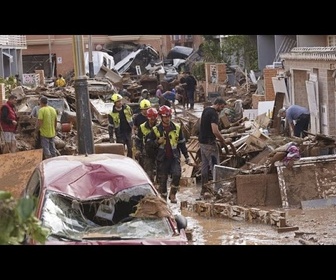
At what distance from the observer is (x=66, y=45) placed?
6134 cm

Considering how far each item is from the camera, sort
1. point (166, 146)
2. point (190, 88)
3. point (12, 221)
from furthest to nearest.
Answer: point (190, 88), point (166, 146), point (12, 221)

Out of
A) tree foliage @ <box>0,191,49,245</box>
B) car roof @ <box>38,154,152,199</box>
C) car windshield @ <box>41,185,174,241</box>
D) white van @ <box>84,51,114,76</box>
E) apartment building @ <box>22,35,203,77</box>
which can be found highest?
apartment building @ <box>22,35,203,77</box>

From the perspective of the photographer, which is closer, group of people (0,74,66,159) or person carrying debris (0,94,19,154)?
group of people (0,74,66,159)

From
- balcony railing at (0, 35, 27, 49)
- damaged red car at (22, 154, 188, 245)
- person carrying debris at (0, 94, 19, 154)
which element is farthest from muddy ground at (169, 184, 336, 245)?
balcony railing at (0, 35, 27, 49)

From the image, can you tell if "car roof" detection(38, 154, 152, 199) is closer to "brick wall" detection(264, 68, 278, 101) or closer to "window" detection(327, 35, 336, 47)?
"window" detection(327, 35, 336, 47)

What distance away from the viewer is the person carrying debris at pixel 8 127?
696 inches

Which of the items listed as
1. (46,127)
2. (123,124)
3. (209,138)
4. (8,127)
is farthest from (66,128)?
(209,138)

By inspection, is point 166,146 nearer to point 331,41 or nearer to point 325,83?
point 325,83

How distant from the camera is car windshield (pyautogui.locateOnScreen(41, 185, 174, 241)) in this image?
833 cm

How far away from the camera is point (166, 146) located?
44.8 ft

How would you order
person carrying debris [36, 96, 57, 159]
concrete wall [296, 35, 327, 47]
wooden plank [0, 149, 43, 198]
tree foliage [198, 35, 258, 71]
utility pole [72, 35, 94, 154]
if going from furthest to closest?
tree foliage [198, 35, 258, 71] < concrete wall [296, 35, 327, 47] < person carrying debris [36, 96, 57, 159] < utility pole [72, 35, 94, 154] < wooden plank [0, 149, 43, 198]

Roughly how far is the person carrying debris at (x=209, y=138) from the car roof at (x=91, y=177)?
181 inches

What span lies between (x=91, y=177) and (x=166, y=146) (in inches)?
171

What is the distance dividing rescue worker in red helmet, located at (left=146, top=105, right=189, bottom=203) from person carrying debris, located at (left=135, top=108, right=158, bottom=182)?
10.0 inches
